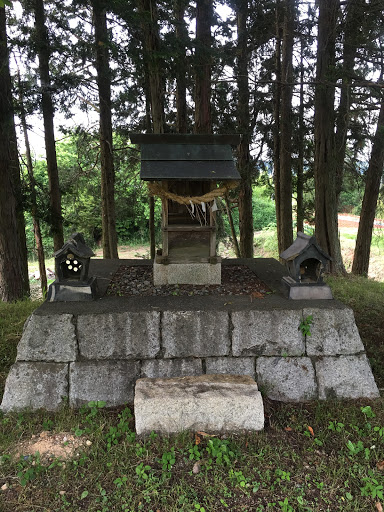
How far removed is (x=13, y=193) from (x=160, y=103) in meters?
3.32

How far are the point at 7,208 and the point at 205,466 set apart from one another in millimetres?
5412

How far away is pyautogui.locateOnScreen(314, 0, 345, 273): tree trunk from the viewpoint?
278 inches

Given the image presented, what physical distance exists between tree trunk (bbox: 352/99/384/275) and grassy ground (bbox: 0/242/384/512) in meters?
6.41

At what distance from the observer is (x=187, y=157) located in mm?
4387

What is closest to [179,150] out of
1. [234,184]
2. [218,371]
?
[234,184]

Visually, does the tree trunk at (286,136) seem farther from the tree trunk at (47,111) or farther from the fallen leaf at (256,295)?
the tree trunk at (47,111)

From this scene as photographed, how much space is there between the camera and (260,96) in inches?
375

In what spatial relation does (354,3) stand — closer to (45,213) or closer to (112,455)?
(45,213)

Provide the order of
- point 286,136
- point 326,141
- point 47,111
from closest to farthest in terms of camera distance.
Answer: point 47,111
point 326,141
point 286,136

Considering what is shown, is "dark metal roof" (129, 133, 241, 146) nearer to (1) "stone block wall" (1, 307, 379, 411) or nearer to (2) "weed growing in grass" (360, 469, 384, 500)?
(1) "stone block wall" (1, 307, 379, 411)

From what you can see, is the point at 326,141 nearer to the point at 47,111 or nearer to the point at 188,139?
the point at 188,139

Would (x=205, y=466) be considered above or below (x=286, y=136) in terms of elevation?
below

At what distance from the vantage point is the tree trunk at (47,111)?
20.5 feet

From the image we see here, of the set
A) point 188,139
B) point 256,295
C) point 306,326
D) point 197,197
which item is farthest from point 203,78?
point 306,326
